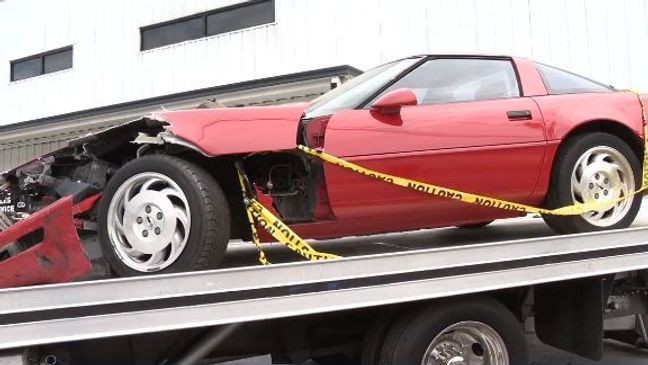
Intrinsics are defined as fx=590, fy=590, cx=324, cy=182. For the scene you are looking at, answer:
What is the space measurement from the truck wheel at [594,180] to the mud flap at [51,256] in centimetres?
266

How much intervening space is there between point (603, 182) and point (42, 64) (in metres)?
16.7

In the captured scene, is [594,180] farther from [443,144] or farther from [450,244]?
[443,144]

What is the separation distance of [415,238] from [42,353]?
7.93ft

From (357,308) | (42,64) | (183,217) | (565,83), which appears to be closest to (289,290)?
(357,308)

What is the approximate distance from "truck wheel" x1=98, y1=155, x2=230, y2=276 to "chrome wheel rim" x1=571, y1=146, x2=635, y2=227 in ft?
7.10

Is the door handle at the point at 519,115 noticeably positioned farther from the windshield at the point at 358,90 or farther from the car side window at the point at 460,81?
the windshield at the point at 358,90

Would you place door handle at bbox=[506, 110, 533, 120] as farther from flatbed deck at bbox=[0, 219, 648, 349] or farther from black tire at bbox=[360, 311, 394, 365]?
black tire at bbox=[360, 311, 394, 365]

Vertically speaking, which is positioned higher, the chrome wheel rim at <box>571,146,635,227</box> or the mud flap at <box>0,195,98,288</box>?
the chrome wheel rim at <box>571,146,635,227</box>

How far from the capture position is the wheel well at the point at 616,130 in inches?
145

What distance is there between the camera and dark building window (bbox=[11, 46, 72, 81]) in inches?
643

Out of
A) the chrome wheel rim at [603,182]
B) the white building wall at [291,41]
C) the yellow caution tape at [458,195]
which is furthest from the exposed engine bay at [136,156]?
the white building wall at [291,41]

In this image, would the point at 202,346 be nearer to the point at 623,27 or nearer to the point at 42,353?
the point at 42,353

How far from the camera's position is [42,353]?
2.41m

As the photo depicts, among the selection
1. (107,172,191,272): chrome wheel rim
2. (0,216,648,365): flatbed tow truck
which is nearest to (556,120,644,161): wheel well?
(0,216,648,365): flatbed tow truck
